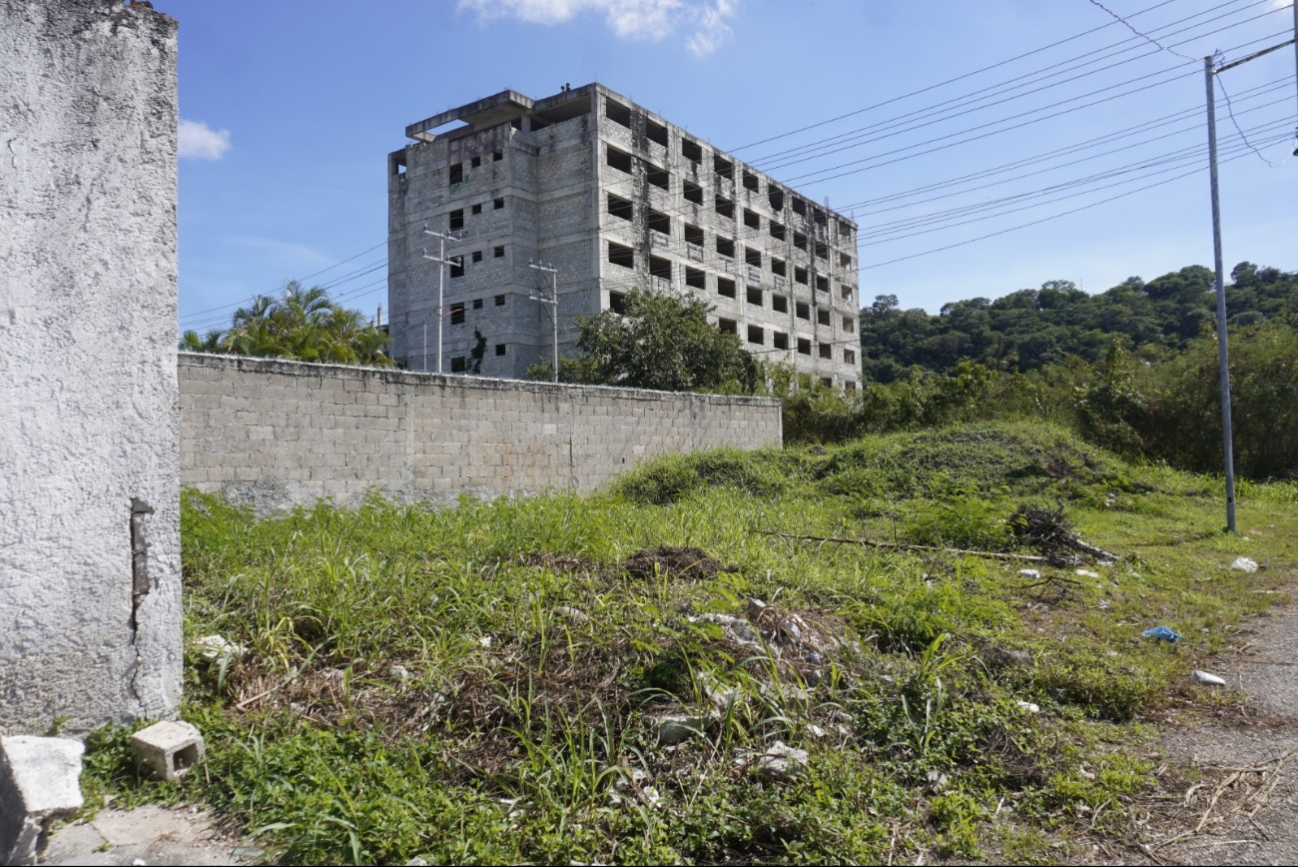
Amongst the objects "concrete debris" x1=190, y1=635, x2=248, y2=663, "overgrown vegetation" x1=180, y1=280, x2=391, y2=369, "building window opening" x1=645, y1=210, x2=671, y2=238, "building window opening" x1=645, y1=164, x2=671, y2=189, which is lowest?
"concrete debris" x1=190, y1=635, x2=248, y2=663

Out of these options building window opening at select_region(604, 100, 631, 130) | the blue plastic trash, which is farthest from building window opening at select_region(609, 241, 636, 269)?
the blue plastic trash

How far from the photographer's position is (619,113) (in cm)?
3284

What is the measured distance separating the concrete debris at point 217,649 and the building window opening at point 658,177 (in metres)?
31.9

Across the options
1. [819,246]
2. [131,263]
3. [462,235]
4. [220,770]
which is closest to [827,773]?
[220,770]

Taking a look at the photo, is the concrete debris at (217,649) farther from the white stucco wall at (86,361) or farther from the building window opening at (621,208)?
the building window opening at (621,208)

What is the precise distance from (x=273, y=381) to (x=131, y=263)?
213 inches

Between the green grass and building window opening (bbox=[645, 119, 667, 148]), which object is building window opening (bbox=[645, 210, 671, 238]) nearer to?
building window opening (bbox=[645, 119, 667, 148])

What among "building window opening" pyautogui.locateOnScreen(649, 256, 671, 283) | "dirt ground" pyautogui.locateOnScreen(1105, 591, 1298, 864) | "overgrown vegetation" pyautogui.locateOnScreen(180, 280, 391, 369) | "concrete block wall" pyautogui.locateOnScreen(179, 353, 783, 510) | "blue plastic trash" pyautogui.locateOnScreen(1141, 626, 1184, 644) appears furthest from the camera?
"building window opening" pyautogui.locateOnScreen(649, 256, 671, 283)

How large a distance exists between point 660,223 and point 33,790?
33193mm

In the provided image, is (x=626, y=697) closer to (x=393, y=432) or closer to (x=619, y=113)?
(x=393, y=432)

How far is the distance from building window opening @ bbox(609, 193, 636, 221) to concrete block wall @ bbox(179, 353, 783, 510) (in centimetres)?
2005

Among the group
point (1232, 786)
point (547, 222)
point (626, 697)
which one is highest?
point (547, 222)

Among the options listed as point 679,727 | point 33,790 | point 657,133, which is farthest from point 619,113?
point 33,790

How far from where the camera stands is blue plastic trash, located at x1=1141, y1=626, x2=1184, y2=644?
5.02m
